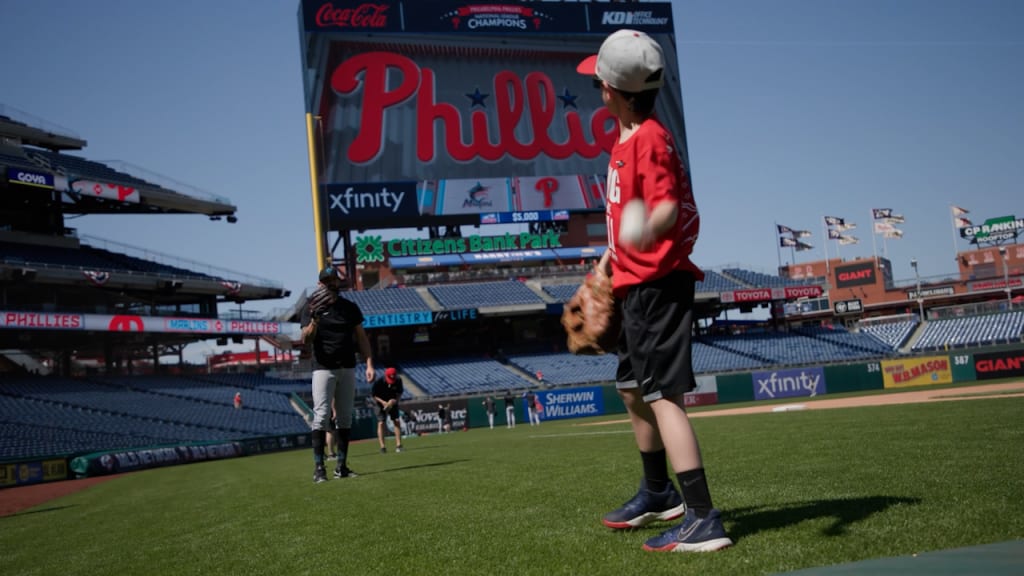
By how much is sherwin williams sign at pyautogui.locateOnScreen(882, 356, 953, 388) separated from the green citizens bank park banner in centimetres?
1822

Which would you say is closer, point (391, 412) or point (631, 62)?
point (631, 62)

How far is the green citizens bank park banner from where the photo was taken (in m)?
43.5

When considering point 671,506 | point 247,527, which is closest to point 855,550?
point 671,506

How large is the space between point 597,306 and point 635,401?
472 millimetres

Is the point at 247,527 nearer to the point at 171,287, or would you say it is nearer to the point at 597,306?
the point at 597,306

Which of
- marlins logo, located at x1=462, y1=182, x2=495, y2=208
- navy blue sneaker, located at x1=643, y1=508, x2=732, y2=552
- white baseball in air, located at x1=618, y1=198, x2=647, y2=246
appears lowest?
navy blue sneaker, located at x1=643, y1=508, x2=732, y2=552

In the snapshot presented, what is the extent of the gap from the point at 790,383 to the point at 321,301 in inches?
1355

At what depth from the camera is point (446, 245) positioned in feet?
146

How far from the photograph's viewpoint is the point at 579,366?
139 ft

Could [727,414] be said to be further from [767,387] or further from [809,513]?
[767,387]

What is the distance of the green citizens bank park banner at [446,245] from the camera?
Result: 43531 mm

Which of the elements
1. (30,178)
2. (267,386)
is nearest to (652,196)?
(30,178)

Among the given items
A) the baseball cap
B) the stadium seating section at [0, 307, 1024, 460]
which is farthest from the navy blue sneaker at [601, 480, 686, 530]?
the stadium seating section at [0, 307, 1024, 460]

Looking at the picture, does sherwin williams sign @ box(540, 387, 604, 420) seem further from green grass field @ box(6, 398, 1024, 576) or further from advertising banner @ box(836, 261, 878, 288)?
advertising banner @ box(836, 261, 878, 288)
